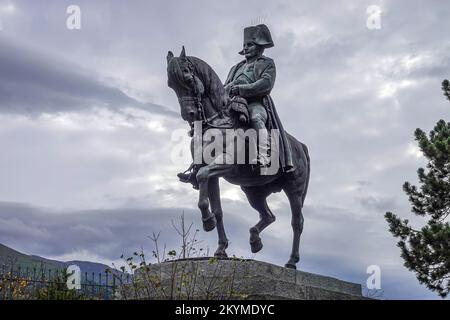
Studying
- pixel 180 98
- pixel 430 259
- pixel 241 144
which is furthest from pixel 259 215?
pixel 430 259

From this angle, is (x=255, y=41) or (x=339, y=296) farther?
(x=255, y=41)

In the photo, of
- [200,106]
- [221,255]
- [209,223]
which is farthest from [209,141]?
[221,255]

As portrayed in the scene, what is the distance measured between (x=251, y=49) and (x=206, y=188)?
10.6ft

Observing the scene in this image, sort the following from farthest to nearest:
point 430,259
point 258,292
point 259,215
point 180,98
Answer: point 430,259
point 259,215
point 180,98
point 258,292

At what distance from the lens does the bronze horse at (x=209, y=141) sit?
11.3 metres

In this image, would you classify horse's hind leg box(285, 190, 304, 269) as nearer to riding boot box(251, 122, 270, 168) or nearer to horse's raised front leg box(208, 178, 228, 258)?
riding boot box(251, 122, 270, 168)

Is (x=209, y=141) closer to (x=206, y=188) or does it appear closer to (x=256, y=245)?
(x=206, y=188)

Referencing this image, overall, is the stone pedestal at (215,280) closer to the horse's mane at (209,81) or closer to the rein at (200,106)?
the rein at (200,106)

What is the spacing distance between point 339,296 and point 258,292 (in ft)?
7.60

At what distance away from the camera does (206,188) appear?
1111 centimetres

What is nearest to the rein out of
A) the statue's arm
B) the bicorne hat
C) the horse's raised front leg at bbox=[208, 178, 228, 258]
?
the horse's raised front leg at bbox=[208, 178, 228, 258]

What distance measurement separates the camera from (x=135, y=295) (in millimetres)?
10500
